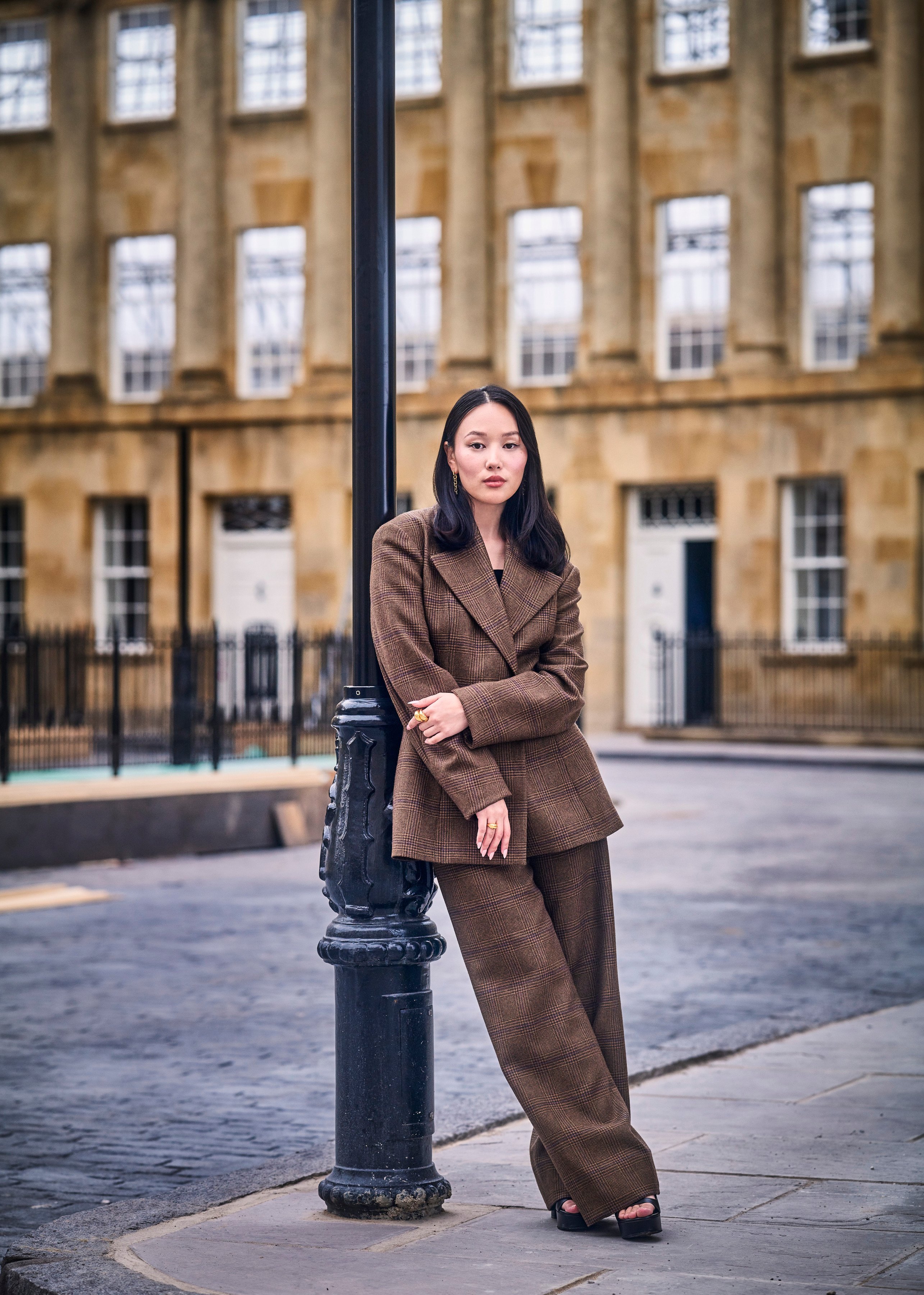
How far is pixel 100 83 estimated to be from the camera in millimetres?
33875

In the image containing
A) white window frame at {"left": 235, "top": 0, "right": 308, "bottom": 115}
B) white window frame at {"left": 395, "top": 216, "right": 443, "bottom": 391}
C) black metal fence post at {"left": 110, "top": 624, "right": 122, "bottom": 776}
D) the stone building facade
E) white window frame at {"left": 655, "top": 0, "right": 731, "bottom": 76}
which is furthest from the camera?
white window frame at {"left": 235, "top": 0, "right": 308, "bottom": 115}

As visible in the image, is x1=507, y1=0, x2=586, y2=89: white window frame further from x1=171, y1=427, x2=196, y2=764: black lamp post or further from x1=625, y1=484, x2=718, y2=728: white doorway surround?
x1=171, y1=427, x2=196, y2=764: black lamp post

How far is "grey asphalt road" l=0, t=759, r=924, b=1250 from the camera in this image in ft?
20.3

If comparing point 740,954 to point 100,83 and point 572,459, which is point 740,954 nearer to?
point 572,459

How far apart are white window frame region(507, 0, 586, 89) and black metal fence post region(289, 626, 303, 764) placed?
16.4m

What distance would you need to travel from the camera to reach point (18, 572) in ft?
113

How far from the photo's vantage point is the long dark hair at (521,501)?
4.72m

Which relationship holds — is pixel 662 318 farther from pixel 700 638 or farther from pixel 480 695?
pixel 480 695

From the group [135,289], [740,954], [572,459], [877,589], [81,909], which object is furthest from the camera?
[135,289]

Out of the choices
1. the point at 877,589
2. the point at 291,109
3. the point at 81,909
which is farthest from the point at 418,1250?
the point at 291,109

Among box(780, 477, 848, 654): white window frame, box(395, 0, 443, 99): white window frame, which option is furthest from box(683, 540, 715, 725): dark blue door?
box(395, 0, 443, 99): white window frame

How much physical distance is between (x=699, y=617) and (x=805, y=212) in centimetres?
635

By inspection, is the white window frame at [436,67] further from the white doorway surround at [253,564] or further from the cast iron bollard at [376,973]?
the cast iron bollard at [376,973]

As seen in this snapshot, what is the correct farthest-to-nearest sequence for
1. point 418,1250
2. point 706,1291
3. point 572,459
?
point 572,459 < point 418,1250 < point 706,1291
